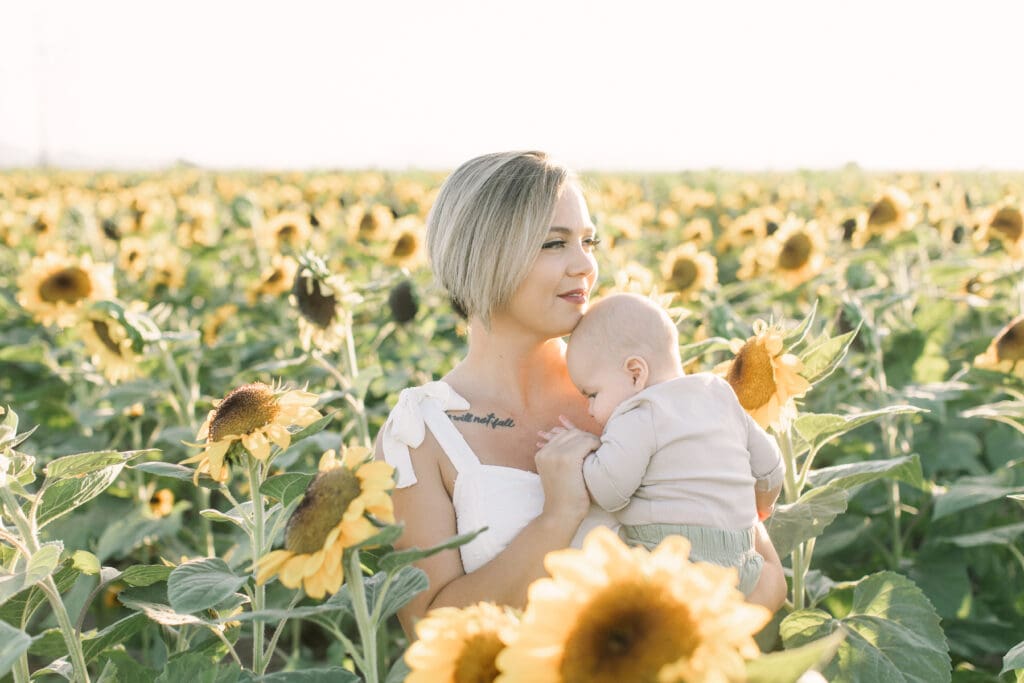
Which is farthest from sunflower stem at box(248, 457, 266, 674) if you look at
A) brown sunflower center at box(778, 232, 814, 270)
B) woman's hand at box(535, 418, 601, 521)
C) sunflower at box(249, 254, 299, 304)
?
brown sunflower center at box(778, 232, 814, 270)

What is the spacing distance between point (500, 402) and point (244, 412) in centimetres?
65

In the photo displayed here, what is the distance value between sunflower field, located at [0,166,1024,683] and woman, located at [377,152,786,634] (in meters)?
0.23

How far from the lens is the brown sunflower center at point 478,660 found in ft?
3.51

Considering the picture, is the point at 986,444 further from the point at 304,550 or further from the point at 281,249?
the point at 281,249

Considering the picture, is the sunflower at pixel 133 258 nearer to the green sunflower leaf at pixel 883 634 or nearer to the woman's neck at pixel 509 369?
the woman's neck at pixel 509 369

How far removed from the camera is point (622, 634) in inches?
36.4

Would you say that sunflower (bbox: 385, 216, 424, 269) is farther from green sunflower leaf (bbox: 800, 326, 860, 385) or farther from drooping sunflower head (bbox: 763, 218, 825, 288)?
green sunflower leaf (bbox: 800, 326, 860, 385)

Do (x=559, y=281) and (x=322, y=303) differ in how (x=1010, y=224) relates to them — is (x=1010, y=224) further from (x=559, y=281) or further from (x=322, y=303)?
(x=559, y=281)

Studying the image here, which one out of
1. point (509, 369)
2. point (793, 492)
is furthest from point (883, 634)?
point (509, 369)

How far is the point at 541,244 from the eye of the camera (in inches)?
82.6

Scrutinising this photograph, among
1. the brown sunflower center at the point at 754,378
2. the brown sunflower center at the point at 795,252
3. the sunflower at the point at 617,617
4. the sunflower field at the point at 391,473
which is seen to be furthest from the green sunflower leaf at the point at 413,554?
the brown sunflower center at the point at 795,252

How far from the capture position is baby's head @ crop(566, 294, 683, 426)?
1.92 m

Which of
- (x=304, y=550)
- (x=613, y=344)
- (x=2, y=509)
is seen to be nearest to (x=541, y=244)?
(x=613, y=344)

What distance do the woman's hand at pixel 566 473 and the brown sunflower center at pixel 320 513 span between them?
0.59 metres
